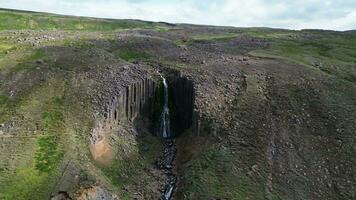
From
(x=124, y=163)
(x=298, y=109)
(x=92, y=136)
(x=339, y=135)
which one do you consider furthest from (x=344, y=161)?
(x=92, y=136)

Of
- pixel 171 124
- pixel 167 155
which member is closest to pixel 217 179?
pixel 167 155

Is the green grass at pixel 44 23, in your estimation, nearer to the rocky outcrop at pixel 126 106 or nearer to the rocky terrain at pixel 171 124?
the rocky terrain at pixel 171 124

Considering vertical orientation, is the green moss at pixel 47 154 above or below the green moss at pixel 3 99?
below

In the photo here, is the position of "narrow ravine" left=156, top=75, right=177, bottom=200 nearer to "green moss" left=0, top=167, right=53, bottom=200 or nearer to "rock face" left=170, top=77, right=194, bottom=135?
"rock face" left=170, top=77, right=194, bottom=135

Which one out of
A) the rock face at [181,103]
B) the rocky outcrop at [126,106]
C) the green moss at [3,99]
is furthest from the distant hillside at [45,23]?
the rock face at [181,103]

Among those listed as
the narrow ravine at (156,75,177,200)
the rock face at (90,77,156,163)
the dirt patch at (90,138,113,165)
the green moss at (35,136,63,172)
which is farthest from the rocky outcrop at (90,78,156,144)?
the green moss at (35,136,63,172)

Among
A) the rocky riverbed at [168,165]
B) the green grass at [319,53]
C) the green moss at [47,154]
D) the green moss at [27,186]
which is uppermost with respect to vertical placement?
the green grass at [319,53]

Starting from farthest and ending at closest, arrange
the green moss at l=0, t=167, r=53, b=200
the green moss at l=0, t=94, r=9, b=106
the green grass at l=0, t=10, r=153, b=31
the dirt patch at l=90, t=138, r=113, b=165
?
the green grass at l=0, t=10, r=153, b=31
the green moss at l=0, t=94, r=9, b=106
the dirt patch at l=90, t=138, r=113, b=165
the green moss at l=0, t=167, r=53, b=200
